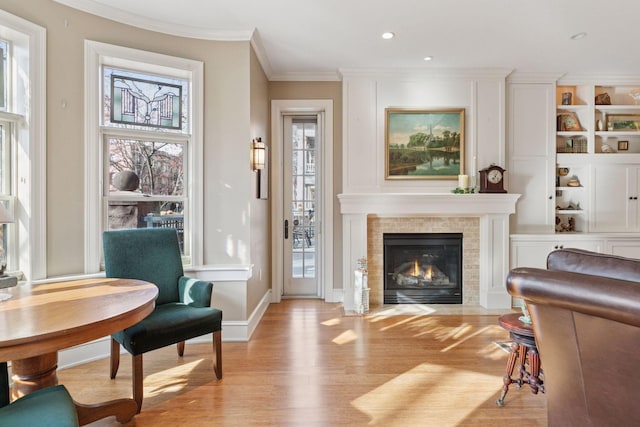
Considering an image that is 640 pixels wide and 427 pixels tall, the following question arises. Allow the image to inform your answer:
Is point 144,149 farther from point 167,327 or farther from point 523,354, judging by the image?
point 523,354

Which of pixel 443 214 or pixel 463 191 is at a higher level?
pixel 463 191

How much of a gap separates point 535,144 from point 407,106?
1675 millimetres

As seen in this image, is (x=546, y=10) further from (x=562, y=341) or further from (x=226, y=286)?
(x=226, y=286)

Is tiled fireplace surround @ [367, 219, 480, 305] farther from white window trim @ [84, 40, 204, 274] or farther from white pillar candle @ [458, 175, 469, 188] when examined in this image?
white window trim @ [84, 40, 204, 274]

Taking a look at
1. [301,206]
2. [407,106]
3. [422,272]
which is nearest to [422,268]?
[422,272]

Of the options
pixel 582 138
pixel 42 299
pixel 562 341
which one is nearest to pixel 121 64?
pixel 42 299

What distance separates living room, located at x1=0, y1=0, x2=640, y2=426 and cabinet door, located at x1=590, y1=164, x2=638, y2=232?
0.05 m

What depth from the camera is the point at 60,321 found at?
1.43 meters

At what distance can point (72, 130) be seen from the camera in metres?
2.72

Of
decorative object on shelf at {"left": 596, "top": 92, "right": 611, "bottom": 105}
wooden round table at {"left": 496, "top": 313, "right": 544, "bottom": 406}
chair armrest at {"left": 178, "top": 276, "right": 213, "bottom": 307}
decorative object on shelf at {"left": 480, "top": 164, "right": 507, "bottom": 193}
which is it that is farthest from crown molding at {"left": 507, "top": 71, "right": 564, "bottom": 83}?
chair armrest at {"left": 178, "top": 276, "right": 213, "bottom": 307}

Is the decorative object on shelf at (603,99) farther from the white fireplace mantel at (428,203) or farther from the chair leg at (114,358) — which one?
the chair leg at (114,358)

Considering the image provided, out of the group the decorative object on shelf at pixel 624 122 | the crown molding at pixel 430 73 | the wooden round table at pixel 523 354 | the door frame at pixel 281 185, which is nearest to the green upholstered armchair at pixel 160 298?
the door frame at pixel 281 185

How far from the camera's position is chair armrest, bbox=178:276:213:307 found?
2537 millimetres

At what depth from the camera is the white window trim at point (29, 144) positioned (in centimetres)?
248
